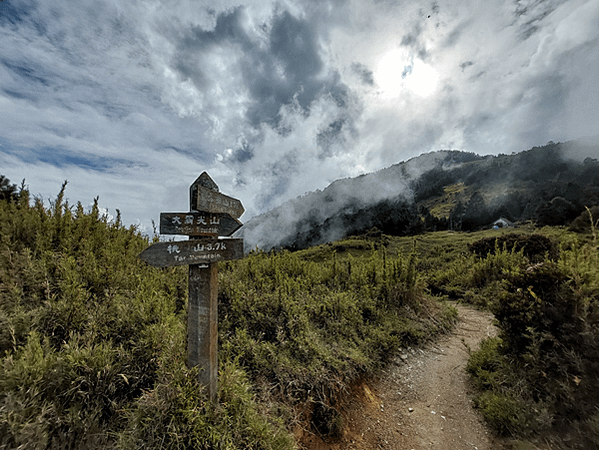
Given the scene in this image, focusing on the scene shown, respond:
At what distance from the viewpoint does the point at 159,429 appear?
7.21 ft

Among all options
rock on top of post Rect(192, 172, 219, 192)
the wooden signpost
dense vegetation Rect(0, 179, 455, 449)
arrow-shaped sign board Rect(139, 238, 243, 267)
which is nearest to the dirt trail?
dense vegetation Rect(0, 179, 455, 449)

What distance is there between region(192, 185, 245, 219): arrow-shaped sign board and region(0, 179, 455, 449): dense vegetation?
1533 millimetres

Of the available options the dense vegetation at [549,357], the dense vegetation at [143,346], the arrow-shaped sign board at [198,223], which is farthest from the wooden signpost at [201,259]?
the dense vegetation at [549,357]

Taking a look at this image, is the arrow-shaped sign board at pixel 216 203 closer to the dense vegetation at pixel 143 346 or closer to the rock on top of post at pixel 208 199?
the rock on top of post at pixel 208 199

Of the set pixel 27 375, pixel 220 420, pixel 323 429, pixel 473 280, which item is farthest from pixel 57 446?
pixel 473 280

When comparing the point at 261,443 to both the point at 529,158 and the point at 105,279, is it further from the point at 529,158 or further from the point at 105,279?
the point at 529,158

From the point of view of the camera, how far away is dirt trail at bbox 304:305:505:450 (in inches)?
131

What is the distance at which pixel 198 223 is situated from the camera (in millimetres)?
2637

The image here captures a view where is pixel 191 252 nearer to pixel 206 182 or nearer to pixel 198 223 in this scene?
pixel 198 223

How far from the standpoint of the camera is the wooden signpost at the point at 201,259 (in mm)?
2484

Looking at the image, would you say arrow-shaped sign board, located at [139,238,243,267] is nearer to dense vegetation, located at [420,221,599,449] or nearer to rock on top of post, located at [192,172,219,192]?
rock on top of post, located at [192,172,219,192]

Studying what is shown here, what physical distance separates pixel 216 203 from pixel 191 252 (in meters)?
0.58

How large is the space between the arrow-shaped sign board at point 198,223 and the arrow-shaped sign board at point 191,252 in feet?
0.34

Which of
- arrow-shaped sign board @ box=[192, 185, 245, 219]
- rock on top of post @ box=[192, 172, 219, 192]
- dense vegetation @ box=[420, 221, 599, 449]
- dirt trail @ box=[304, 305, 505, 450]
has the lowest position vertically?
dirt trail @ box=[304, 305, 505, 450]
